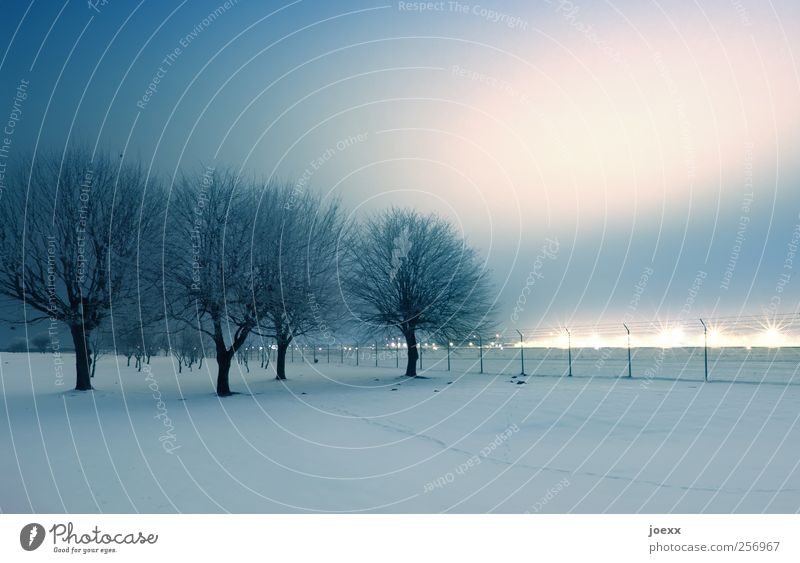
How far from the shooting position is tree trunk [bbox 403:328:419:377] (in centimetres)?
3553

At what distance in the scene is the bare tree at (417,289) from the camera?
3553 centimetres

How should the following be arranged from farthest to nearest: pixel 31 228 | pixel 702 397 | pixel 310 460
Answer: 1. pixel 31 228
2. pixel 702 397
3. pixel 310 460

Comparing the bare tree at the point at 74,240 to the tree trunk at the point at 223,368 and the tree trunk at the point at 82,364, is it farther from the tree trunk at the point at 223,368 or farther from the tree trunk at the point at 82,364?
the tree trunk at the point at 223,368

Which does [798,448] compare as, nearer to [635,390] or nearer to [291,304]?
[635,390]

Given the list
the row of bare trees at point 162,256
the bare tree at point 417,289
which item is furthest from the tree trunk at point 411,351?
the row of bare trees at point 162,256

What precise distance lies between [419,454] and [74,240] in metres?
21.3

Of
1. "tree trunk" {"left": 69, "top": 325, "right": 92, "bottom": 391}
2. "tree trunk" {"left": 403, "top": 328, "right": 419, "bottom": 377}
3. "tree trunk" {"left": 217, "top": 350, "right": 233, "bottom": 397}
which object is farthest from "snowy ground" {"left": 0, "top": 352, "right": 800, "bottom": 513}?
"tree trunk" {"left": 403, "top": 328, "right": 419, "bottom": 377}

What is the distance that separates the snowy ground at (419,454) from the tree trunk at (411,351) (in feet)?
47.4

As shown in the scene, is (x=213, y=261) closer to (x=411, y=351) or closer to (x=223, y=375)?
(x=223, y=375)

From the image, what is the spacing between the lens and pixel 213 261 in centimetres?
2330

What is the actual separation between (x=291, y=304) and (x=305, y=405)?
254 inches

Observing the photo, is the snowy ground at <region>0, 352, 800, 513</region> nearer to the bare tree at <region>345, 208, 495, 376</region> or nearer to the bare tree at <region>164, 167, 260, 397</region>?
the bare tree at <region>164, 167, 260, 397</region>

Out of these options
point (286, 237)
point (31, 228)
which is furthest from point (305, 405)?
point (31, 228)
